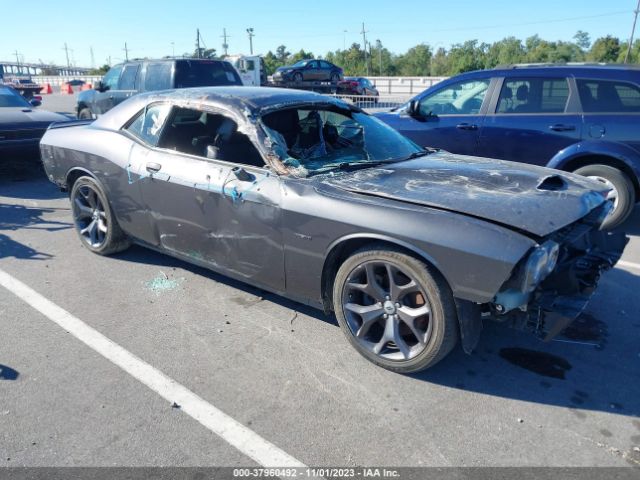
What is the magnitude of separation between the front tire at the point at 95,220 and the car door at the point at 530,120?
4.29m

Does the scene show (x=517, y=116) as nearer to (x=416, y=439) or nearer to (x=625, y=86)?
(x=625, y=86)

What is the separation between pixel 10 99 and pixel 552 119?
29.1ft

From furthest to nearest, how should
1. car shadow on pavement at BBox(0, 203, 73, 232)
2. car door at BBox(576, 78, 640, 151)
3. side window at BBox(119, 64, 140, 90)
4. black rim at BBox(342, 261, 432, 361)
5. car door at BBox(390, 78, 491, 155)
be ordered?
side window at BBox(119, 64, 140, 90) → car door at BBox(390, 78, 491, 155) → car shadow on pavement at BBox(0, 203, 73, 232) → car door at BBox(576, 78, 640, 151) → black rim at BBox(342, 261, 432, 361)

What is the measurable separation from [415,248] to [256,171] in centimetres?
131

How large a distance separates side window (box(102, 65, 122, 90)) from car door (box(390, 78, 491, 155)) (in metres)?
7.49

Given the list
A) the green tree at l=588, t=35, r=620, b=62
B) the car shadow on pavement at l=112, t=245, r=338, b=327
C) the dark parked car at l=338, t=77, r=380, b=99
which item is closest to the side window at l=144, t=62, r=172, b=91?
the car shadow on pavement at l=112, t=245, r=338, b=327

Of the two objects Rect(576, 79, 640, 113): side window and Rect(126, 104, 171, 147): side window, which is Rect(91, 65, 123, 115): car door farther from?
Rect(576, 79, 640, 113): side window

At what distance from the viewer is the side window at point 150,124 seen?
4188mm

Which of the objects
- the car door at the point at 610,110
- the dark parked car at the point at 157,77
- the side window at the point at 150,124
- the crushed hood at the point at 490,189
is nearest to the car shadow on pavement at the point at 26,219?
the side window at the point at 150,124

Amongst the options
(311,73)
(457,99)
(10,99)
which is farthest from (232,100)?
(311,73)

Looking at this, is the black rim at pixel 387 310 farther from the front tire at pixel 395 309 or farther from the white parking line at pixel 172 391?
the white parking line at pixel 172 391

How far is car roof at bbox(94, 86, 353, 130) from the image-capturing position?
3766 millimetres

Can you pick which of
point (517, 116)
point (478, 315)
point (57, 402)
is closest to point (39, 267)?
point (57, 402)

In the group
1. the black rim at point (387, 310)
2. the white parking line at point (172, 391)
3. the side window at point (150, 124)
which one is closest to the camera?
the white parking line at point (172, 391)
